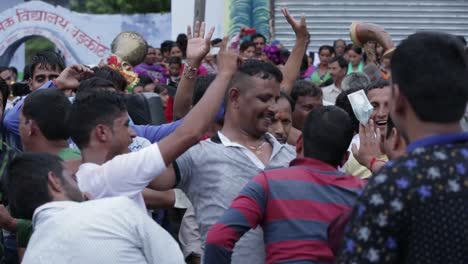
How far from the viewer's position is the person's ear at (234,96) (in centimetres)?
501

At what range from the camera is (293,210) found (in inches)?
166

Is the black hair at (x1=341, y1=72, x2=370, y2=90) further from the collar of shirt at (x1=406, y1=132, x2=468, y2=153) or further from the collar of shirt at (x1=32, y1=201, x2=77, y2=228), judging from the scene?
the collar of shirt at (x1=406, y1=132, x2=468, y2=153)

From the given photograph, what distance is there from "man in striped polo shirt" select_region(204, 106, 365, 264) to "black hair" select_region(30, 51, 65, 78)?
10.8 feet

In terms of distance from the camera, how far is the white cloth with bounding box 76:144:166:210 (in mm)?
4098

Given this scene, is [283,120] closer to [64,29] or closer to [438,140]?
[438,140]

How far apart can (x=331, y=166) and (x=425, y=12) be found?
57.7 ft

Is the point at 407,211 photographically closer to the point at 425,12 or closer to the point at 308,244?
the point at 308,244

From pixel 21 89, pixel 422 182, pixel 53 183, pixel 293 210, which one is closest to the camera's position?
pixel 422 182

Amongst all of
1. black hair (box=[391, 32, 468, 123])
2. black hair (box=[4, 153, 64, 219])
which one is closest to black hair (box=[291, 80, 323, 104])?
black hair (box=[4, 153, 64, 219])

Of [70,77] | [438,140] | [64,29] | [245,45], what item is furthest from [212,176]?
[64,29]

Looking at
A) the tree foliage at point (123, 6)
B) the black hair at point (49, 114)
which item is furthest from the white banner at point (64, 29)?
the tree foliage at point (123, 6)

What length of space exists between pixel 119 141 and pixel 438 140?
168cm

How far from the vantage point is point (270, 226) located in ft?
13.9

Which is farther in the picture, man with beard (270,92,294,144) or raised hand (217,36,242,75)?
man with beard (270,92,294,144)
